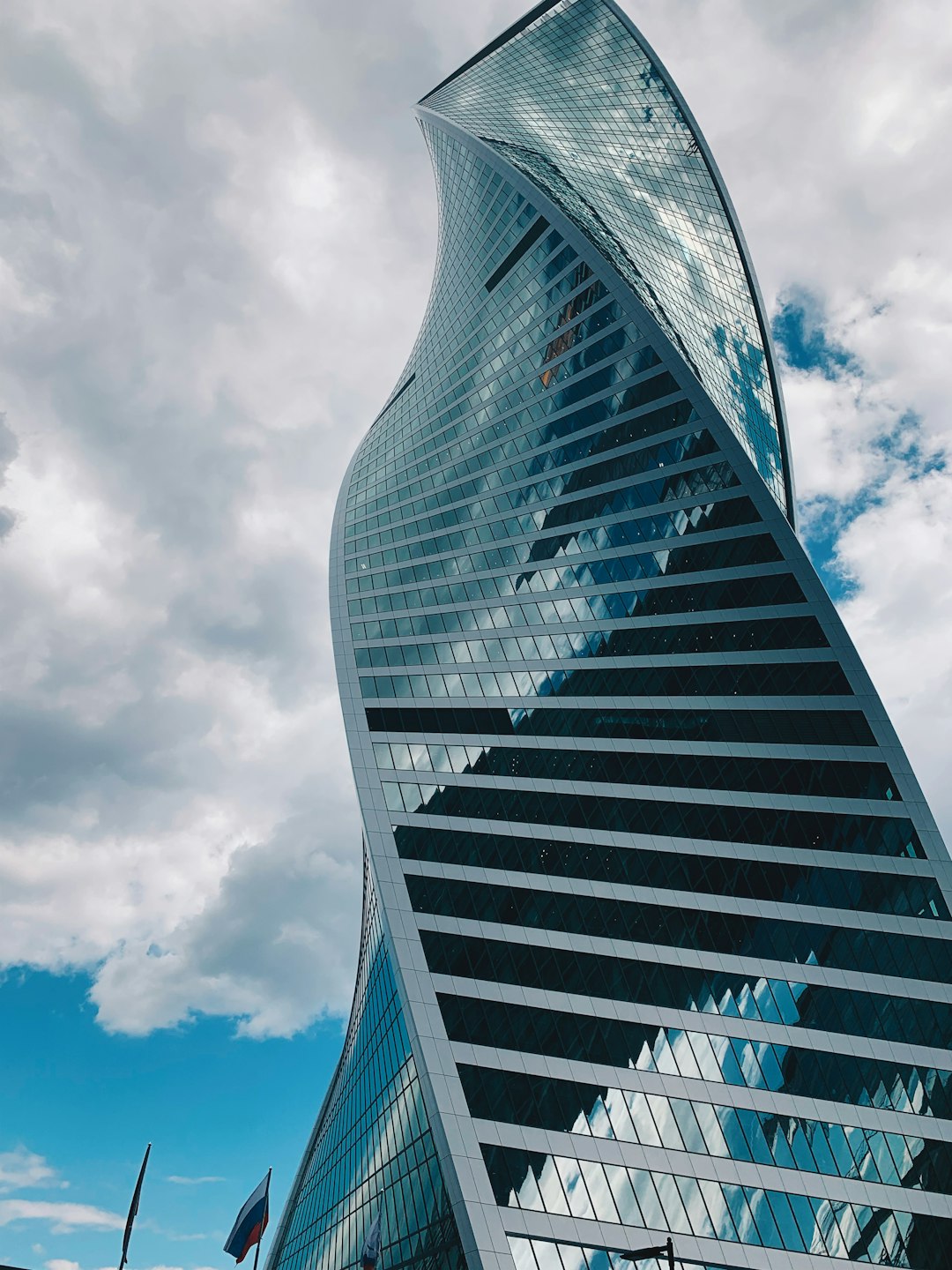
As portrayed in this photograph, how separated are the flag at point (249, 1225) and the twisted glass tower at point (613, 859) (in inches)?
358

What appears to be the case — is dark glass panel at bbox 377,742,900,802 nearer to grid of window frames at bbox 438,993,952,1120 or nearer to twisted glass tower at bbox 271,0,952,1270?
twisted glass tower at bbox 271,0,952,1270

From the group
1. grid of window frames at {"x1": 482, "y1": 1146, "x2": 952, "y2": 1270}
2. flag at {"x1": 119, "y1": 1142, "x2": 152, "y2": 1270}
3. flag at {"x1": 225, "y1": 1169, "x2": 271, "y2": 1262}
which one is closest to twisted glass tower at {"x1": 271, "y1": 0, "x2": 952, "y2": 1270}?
grid of window frames at {"x1": 482, "y1": 1146, "x2": 952, "y2": 1270}

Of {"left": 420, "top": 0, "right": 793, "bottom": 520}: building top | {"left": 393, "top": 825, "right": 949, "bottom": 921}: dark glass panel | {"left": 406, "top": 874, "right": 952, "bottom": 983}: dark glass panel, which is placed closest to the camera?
{"left": 406, "top": 874, "right": 952, "bottom": 983}: dark glass panel

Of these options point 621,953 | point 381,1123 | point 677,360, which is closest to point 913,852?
point 621,953

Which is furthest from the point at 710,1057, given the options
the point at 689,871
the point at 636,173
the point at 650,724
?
the point at 636,173

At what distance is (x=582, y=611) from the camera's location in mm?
75125

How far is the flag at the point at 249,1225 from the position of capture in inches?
1887

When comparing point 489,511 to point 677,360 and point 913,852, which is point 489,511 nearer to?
point 677,360

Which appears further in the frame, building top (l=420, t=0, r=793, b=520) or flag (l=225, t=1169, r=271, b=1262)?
building top (l=420, t=0, r=793, b=520)

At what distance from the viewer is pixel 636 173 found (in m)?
146

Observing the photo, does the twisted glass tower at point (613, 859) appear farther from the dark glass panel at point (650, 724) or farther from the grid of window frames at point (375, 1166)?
the grid of window frames at point (375, 1166)

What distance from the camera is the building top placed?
111 meters

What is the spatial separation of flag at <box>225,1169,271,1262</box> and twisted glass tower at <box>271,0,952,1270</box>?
9.08 m

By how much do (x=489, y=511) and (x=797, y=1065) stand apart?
5603 centimetres
